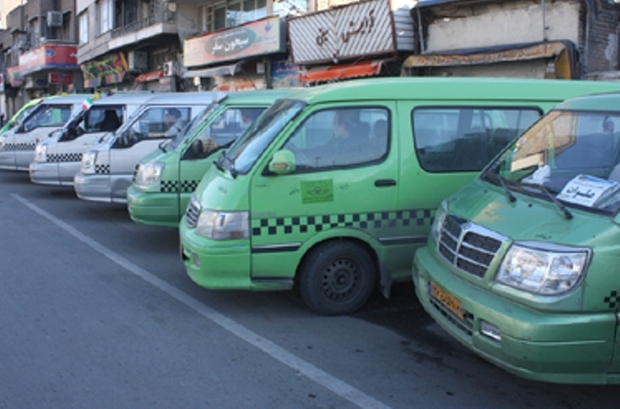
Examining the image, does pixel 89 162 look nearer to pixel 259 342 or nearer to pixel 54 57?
pixel 259 342

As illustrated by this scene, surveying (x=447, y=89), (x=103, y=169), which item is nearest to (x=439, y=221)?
(x=447, y=89)

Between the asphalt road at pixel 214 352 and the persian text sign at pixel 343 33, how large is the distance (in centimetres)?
900

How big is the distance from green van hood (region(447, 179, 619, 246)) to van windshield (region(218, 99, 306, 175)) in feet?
5.54

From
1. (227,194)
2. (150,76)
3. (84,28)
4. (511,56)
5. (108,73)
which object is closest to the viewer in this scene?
(227,194)

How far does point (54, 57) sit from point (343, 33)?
85.8 feet

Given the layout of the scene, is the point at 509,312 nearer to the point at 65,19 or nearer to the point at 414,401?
the point at 414,401

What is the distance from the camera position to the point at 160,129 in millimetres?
9922

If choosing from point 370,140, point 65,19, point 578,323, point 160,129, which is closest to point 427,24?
point 160,129

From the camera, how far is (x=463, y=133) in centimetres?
586

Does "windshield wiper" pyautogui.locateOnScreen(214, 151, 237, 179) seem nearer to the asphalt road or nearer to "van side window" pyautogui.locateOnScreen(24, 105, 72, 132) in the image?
the asphalt road

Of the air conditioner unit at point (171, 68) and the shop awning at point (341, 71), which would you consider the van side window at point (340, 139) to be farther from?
the air conditioner unit at point (171, 68)

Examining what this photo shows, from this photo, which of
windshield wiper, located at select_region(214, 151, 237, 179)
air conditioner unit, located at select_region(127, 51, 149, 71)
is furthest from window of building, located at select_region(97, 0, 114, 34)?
windshield wiper, located at select_region(214, 151, 237, 179)

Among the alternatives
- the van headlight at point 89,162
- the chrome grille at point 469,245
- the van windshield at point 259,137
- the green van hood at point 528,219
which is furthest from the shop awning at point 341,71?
the chrome grille at point 469,245

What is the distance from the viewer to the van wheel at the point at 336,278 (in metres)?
5.47
